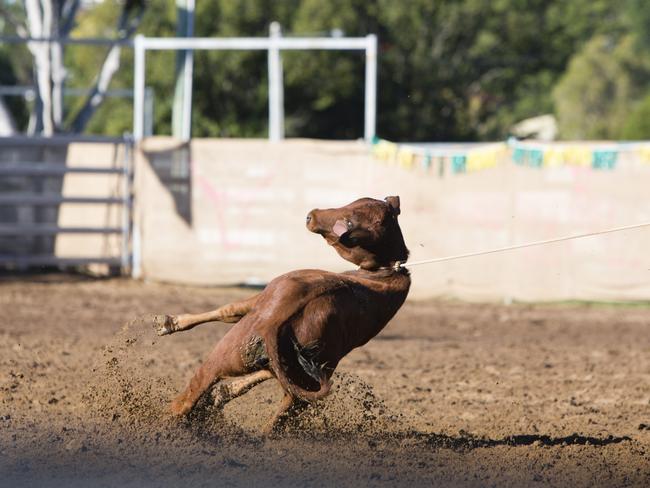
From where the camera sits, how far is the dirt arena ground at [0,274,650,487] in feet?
16.8

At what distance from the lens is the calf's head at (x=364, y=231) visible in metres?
5.58

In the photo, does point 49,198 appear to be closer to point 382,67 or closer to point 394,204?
point 394,204

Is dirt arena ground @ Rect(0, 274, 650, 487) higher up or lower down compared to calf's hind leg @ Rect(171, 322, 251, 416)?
lower down

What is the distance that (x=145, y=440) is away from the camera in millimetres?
5473

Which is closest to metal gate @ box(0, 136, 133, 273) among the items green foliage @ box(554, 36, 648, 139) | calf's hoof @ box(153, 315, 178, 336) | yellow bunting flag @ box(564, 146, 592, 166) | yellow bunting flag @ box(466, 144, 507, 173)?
yellow bunting flag @ box(466, 144, 507, 173)

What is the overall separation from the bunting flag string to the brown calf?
788 cm

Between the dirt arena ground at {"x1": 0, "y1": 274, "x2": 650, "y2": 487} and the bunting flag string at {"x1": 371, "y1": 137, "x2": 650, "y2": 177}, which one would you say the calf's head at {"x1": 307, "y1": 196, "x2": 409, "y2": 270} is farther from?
the bunting flag string at {"x1": 371, "y1": 137, "x2": 650, "y2": 177}

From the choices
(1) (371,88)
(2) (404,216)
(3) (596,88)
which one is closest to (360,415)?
(2) (404,216)

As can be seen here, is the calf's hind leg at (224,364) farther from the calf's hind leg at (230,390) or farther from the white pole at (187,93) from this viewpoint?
the white pole at (187,93)

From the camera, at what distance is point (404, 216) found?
46.1 ft

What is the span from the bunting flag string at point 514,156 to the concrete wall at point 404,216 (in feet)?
0.27

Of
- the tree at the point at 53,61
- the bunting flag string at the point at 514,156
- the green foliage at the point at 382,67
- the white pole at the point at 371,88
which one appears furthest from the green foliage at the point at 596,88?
the bunting flag string at the point at 514,156

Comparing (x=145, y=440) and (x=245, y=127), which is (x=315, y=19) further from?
(x=145, y=440)

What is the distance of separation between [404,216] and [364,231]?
8.44 m
